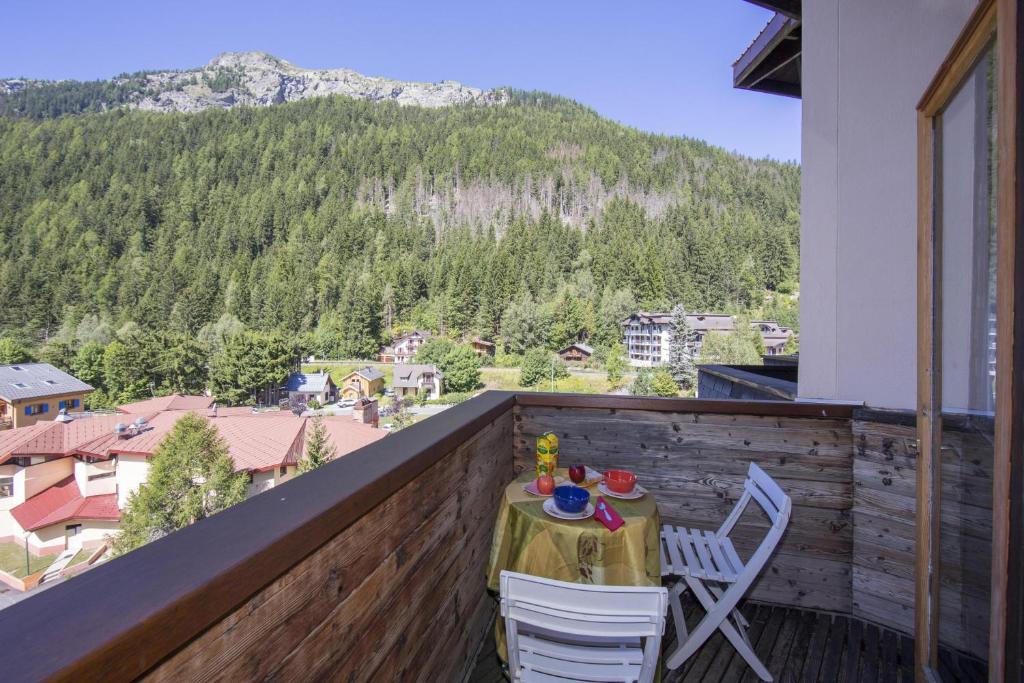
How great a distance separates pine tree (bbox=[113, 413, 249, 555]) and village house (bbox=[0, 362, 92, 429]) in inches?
172

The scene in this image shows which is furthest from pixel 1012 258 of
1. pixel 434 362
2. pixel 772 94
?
pixel 434 362

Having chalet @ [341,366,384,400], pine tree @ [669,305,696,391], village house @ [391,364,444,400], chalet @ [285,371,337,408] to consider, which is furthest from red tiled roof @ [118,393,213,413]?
pine tree @ [669,305,696,391]

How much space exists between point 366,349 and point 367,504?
3657cm

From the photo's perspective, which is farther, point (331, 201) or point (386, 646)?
point (331, 201)

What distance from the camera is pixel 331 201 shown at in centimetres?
4675

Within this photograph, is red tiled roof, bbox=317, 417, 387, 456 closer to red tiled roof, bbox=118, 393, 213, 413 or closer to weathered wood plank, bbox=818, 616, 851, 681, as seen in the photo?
red tiled roof, bbox=118, 393, 213, 413

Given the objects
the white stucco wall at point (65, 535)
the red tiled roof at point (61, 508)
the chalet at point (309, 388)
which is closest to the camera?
the red tiled roof at point (61, 508)

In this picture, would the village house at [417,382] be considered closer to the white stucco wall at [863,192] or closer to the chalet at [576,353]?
the chalet at [576,353]

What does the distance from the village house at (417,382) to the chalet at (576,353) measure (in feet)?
26.5

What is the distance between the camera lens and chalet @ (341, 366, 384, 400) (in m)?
29.5

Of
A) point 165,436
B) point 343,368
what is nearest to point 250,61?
point 343,368

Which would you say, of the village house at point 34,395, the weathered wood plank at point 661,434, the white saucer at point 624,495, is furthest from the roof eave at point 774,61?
the village house at point 34,395

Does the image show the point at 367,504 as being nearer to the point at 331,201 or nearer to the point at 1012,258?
the point at 1012,258

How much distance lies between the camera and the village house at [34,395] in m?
17.9
